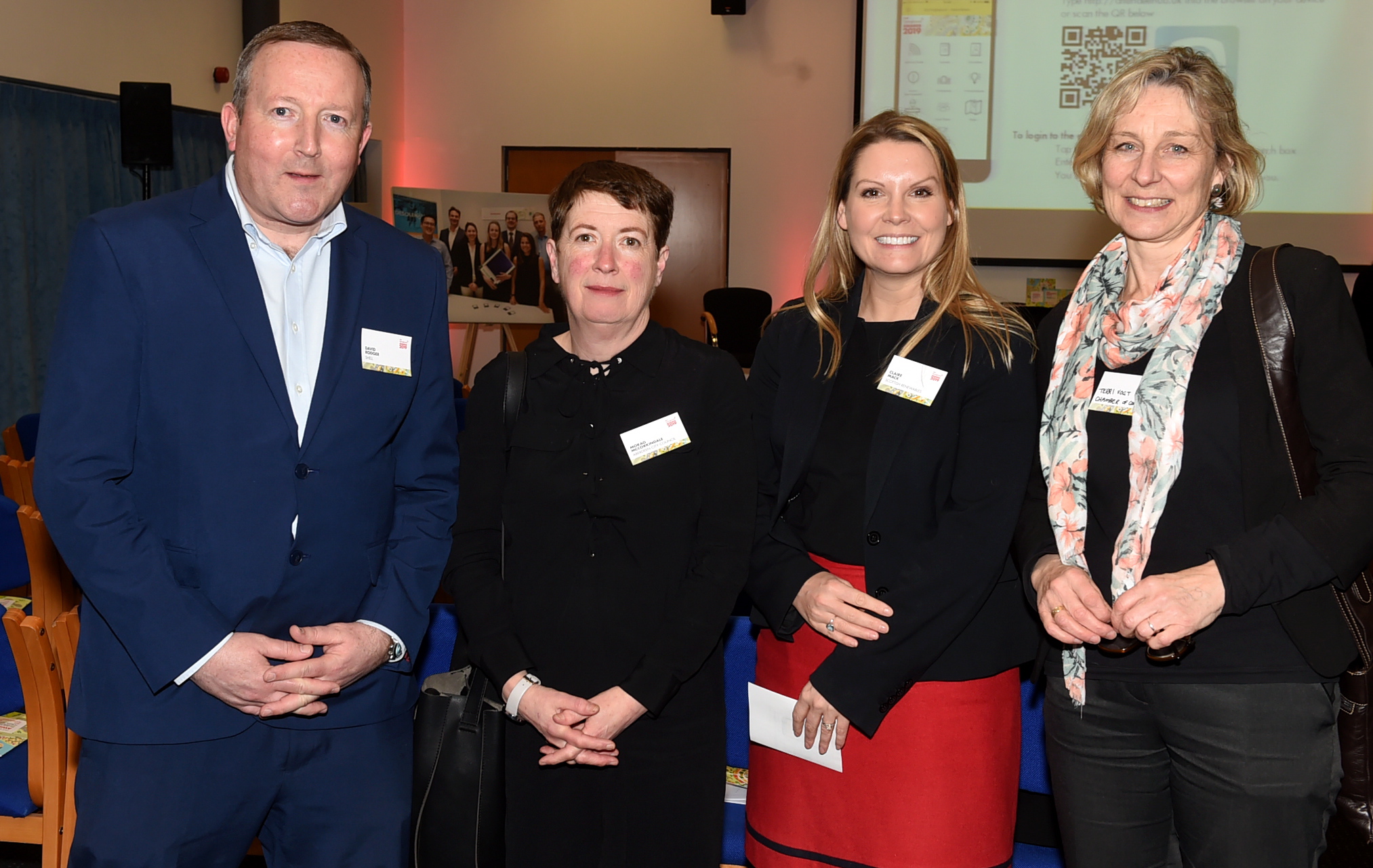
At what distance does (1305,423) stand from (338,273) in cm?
162

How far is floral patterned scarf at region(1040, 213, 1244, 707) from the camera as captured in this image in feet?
5.42

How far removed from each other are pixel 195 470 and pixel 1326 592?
5.92 feet

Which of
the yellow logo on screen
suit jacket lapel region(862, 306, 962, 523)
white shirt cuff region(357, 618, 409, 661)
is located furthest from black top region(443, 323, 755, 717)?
the yellow logo on screen

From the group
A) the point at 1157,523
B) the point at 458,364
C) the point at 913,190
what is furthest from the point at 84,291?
the point at 458,364

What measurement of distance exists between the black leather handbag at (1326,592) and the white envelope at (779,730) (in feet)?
2.61

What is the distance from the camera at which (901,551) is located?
1861 millimetres

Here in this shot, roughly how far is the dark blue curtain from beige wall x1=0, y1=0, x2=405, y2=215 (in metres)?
0.14

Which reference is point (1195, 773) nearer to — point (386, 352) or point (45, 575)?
point (386, 352)

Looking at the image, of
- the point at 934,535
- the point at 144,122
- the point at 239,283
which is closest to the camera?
the point at 239,283

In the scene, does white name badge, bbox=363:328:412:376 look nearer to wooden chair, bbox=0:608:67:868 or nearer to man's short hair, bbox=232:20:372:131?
man's short hair, bbox=232:20:372:131

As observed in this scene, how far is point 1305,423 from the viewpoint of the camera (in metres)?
1.62

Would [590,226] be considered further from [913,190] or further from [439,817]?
[439,817]

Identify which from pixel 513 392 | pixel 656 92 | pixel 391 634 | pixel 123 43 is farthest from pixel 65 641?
pixel 656 92

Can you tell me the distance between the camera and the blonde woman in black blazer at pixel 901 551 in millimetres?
1846
